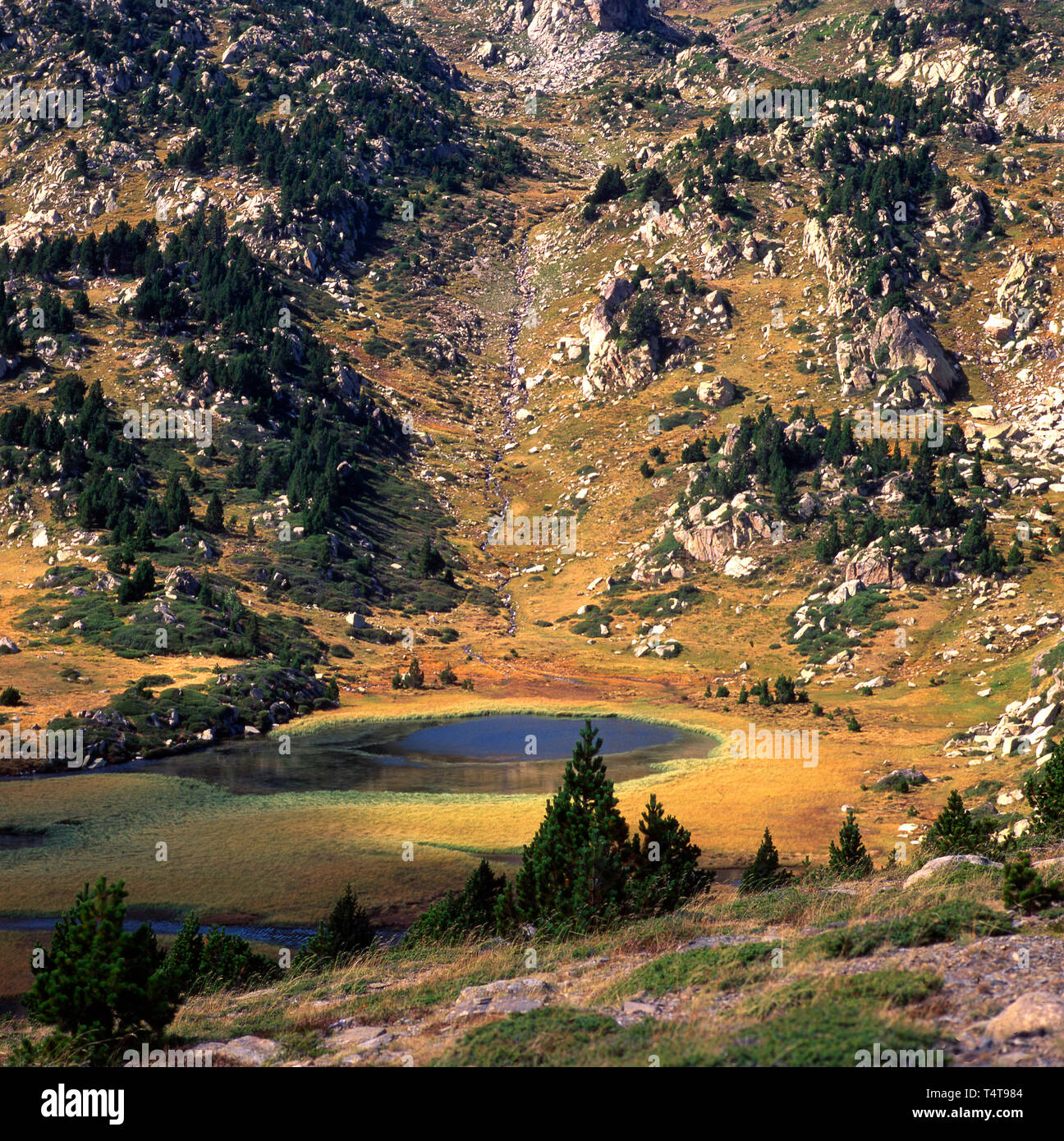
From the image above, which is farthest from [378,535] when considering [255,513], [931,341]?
[931,341]

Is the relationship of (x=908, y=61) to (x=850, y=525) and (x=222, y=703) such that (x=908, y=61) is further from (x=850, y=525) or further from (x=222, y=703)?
(x=222, y=703)

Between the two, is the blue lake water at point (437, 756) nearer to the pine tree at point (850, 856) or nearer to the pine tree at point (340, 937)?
the pine tree at point (850, 856)

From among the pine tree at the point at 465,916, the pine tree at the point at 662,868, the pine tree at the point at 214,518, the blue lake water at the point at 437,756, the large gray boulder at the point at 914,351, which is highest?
the large gray boulder at the point at 914,351

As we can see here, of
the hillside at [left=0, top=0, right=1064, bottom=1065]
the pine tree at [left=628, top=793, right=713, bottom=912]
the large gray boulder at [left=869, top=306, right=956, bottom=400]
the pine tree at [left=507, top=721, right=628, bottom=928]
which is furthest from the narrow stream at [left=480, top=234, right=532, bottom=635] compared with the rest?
the pine tree at [left=507, top=721, right=628, bottom=928]

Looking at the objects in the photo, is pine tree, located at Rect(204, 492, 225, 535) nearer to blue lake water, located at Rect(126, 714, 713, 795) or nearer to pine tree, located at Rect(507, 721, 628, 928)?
blue lake water, located at Rect(126, 714, 713, 795)

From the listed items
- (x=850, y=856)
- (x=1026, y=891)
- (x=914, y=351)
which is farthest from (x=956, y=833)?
(x=914, y=351)

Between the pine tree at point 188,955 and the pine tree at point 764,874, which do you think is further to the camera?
the pine tree at point 764,874

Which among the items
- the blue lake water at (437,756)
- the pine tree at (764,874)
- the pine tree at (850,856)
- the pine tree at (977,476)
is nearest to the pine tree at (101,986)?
the pine tree at (764,874)
